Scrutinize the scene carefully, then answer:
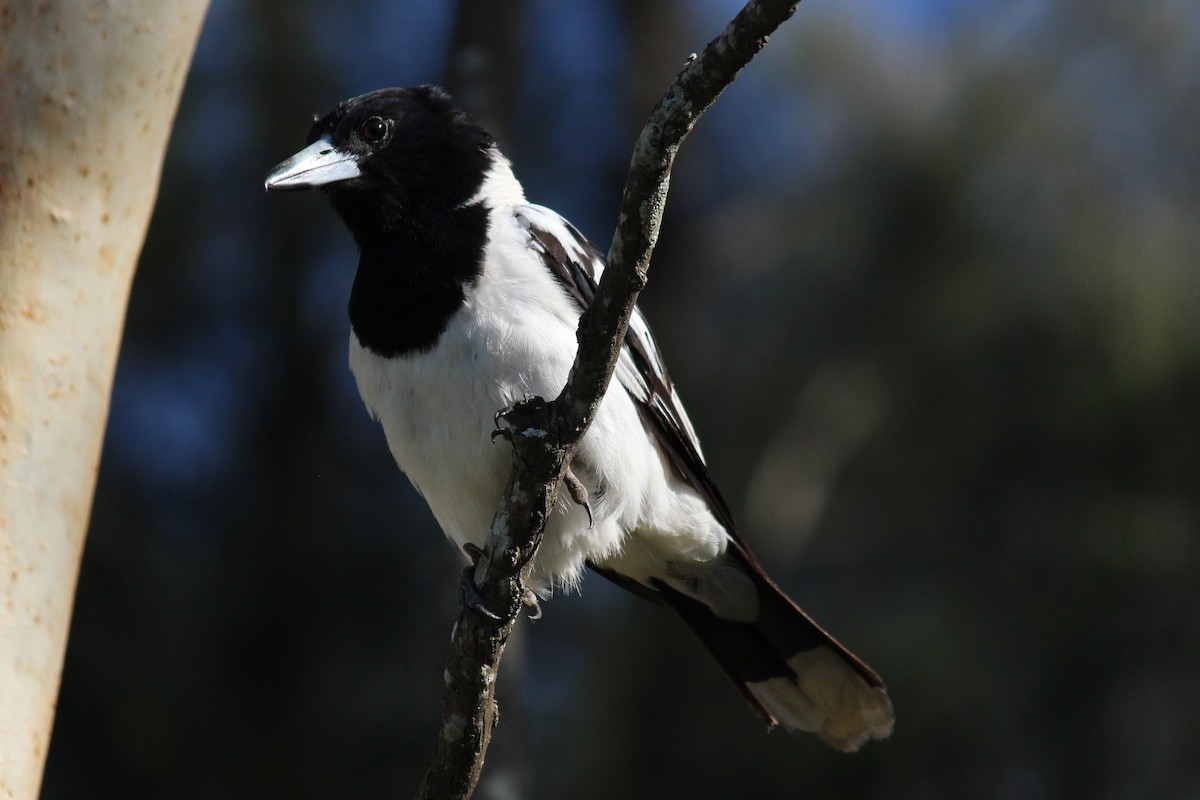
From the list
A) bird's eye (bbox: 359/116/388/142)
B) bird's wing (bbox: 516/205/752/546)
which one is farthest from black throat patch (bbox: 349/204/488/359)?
bird's eye (bbox: 359/116/388/142)

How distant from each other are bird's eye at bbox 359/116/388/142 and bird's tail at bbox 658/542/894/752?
1159 mm

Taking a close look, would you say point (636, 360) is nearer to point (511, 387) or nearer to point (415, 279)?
point (511, 387)

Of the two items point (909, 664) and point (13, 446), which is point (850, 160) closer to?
point (909, 664)

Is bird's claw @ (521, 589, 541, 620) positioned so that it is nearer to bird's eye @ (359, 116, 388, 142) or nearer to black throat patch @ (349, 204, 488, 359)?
black throat patch @ (349, 204, 488, 359)

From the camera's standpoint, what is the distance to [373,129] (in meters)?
2.75

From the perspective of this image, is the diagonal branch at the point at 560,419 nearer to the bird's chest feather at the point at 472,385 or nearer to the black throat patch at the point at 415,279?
the bird's chest feather at the point at 472,385

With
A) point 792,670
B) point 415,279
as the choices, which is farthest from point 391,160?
point 792,670

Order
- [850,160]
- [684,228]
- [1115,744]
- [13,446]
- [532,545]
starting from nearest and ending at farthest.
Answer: [532,545], [13,446], [1115,744], [850,160], [684,228]

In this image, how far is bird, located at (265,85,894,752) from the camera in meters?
2.35

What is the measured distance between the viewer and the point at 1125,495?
4145mm

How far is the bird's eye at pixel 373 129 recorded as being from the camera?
9.04 ft

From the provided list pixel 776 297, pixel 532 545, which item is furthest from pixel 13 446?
pixel 776 297

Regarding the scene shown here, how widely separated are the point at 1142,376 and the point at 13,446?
11.0ft

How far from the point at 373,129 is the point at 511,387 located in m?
0.79
